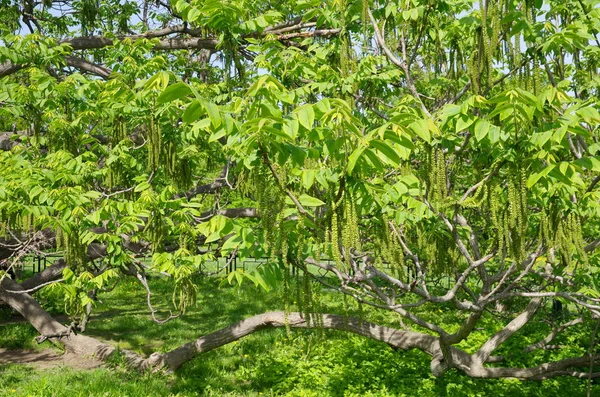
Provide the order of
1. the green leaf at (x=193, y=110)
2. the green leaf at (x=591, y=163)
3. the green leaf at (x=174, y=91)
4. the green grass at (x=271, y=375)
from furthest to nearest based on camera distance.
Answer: the green grass at (x=271, y=375) → the green leaf at (x=591, y=163) → the green leaf at (x=193, y=110) → the green leaf at (x=174, y=91)

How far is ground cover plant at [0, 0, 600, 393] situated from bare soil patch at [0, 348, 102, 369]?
0.21 m

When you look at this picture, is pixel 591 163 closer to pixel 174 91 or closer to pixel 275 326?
pixel 174 91

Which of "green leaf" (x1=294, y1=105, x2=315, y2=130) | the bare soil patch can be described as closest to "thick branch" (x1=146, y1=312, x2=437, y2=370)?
the bare soil patch

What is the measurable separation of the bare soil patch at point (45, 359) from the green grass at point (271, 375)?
0.83 ft

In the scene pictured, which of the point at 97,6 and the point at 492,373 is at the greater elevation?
the point at 97,6

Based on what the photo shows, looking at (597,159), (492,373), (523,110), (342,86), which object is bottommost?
(492,373)

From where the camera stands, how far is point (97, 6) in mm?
8648

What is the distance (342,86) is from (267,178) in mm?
1942

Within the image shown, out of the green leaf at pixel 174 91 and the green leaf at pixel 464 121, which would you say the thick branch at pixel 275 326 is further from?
the green leaf at pixel 174 91

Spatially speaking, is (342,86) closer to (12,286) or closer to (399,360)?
(399,360)

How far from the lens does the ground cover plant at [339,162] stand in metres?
2.66

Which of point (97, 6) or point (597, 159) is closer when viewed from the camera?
point (597, 159)

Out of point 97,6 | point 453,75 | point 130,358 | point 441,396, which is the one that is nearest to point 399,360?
point 441,396

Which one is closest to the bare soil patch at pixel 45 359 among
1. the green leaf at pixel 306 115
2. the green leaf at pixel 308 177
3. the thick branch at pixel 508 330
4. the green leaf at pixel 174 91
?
the thick branch at pixel 508 330
